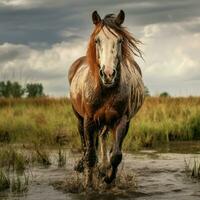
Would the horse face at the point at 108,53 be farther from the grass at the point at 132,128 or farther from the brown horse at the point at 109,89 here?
the grass at the point at 132,128

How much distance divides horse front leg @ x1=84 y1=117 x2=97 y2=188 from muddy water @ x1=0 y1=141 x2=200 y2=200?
0.87 ft

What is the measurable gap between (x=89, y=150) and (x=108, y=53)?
1.78 meters

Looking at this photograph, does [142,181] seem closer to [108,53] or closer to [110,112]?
[110,112]

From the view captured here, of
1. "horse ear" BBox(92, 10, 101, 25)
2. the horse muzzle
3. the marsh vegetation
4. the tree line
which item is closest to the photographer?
the horse muzzle

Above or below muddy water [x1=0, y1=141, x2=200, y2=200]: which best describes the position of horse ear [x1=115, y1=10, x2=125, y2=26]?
above

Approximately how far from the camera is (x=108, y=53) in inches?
266

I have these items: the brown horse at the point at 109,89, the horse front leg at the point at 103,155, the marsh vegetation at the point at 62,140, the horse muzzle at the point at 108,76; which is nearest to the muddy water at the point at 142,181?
the marsh vegetation at the point at 62,140

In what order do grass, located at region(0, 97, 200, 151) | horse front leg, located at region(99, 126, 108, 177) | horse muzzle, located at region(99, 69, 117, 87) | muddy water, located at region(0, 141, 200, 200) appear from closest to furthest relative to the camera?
horse muzzle, located at region(99, 69, 117, 87), muddy water, located at region(0, 141, 200, 200), horse front leg, located at region(99, 126, 108, 177), grass, located at region(0, 97, 200, 151)

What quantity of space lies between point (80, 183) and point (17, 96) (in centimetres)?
2522

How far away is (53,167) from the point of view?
10375 mm

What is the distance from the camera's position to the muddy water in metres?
7.68

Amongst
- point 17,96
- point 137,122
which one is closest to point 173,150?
point 137,122

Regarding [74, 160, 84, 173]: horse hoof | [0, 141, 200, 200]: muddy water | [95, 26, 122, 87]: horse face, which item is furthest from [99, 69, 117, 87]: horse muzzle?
[74, 160, 84, 173]: horse hoof

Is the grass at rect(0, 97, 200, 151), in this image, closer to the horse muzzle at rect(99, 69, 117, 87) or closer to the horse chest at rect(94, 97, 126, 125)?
the horse chest at rect(94, 97, 126, 125)
